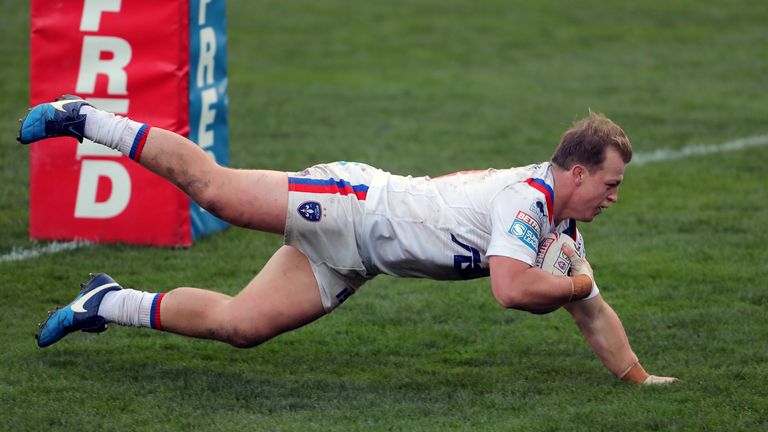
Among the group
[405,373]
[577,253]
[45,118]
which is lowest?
[405,373]

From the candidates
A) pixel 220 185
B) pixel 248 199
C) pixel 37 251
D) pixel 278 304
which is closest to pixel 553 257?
pixel 278 304

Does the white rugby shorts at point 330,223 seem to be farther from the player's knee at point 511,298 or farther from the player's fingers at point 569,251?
the player's fingers at point 569,251

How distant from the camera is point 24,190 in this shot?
30.5ft

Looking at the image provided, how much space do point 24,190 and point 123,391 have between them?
4328 mm

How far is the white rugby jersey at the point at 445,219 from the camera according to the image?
5191 millimetres

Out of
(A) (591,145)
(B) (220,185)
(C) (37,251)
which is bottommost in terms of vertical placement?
(C) (37,251)

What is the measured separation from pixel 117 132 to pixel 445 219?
4.86 ft

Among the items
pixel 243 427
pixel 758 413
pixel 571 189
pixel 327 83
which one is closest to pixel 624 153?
pixel 571 189

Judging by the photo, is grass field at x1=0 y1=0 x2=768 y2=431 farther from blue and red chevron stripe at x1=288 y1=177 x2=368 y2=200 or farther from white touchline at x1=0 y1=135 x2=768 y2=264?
blue and red chevron stripe at x1=288 y1=177 x2=368 y2=200

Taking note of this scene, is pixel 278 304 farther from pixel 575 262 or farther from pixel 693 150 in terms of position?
pixel 693 150

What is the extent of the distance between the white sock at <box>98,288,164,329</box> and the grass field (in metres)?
0.29

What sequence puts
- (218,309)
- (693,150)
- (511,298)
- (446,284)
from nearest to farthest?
(511,298) → (218,309) → (446,284) → (693,150)

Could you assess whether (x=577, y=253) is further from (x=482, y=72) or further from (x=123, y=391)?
(x=482, y=72)

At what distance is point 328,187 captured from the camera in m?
5.34
